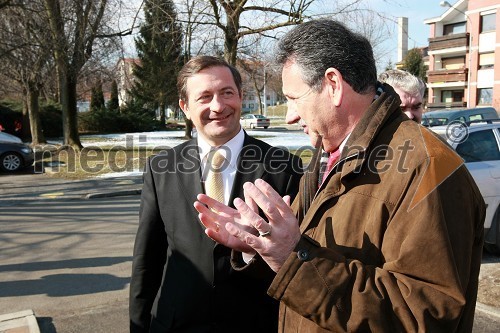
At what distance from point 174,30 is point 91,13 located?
207 inches

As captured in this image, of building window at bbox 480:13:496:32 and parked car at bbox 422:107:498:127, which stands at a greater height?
building window at bbox 480:13:496:32

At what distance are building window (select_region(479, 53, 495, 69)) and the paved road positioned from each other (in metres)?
43.0

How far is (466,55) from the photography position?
4816 cm

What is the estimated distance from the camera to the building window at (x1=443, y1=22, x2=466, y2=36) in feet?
164

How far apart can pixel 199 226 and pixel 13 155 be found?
15255mm

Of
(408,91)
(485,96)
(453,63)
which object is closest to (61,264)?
(408,91)

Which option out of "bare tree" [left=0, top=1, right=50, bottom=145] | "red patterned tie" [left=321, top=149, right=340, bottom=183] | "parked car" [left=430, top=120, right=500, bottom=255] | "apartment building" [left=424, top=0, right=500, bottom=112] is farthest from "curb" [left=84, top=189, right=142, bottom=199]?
"apartment building" [left=424, top=0, right=500, bottom=112]

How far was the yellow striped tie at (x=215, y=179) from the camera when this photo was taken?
240 centimetres

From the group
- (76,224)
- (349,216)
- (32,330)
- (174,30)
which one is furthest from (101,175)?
(349,216)

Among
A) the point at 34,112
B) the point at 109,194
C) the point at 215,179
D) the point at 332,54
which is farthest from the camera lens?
the point at 34,112

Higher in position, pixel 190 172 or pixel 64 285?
pixel 190 172

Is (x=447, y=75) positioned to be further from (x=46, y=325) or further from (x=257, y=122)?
(x=46, y=325)

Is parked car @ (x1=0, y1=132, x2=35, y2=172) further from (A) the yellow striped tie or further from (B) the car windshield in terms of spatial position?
(A) the yellow striped tie

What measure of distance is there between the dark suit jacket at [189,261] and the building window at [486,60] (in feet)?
158
